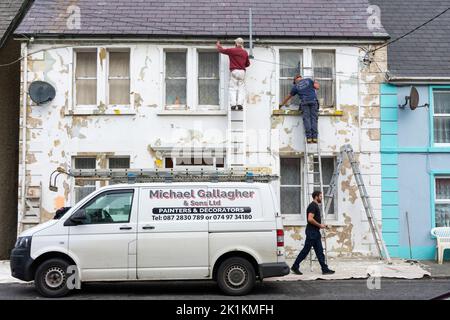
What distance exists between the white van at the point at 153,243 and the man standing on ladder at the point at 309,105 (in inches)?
189

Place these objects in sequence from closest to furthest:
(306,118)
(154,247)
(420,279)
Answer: (154,247)
(420,279)
(306,118)

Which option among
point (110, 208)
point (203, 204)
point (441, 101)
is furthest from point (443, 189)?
point (110, 208)

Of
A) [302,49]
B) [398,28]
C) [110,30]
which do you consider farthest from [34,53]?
[398,28]

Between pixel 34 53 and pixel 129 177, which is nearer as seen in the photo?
pixel 129 177

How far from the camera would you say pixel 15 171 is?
16.8 m

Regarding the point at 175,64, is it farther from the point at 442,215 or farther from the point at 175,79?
the point at 442,215

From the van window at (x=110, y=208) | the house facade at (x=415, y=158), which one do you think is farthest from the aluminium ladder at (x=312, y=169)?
the van window at (x=110, y=208)

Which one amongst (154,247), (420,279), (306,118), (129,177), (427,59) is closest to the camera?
(154,247)

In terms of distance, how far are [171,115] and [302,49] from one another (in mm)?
3959

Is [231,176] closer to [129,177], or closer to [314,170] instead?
[129,177]

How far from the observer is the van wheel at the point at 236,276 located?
10594 mm

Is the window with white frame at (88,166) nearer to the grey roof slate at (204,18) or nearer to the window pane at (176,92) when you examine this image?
the window pane at (176,92)

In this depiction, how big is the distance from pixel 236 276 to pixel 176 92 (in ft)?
22.5

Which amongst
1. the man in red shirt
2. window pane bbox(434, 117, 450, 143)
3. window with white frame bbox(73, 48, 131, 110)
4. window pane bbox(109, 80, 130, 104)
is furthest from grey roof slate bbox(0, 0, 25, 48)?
window pane bbox(434, 117, 450, 143)
